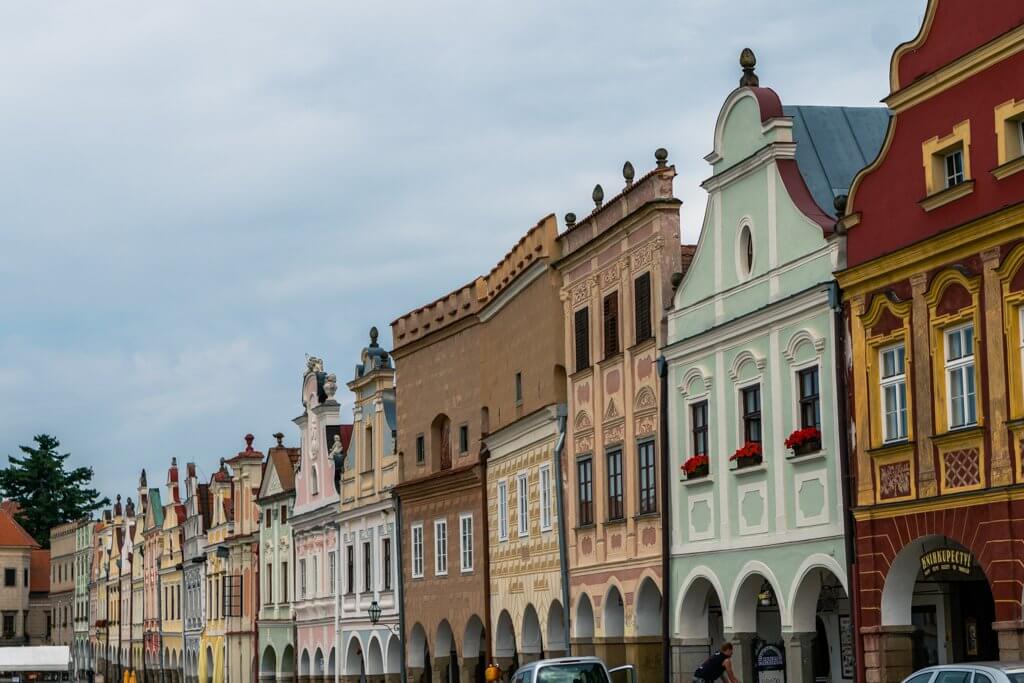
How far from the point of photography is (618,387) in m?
40.6

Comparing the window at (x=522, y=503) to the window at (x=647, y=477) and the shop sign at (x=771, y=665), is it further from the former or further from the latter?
the shop sign at (x=771, y=665)

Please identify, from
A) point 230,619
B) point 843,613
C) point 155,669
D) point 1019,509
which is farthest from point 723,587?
point 155,669

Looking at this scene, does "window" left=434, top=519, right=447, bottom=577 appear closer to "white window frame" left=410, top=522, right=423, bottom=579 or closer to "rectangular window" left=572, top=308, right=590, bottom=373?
"white window frame" left=410, top=522, right=423, bottom=579

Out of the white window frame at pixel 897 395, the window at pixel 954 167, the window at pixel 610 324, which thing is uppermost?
the window at pixel 954 167

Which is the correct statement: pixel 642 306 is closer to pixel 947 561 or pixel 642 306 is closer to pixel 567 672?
pixel 567 672

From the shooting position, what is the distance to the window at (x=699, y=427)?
119 ft

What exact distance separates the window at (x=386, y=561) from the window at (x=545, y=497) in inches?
612

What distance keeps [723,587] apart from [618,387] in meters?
6.90

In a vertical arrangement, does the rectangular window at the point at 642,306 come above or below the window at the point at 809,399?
above

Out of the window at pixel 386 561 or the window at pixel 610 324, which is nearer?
the window at pixel 610 324

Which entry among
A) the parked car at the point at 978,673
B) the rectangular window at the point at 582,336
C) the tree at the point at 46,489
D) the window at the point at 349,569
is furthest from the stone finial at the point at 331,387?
the tree at the point at 46,489

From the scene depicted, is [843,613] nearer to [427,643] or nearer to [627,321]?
[627,321]

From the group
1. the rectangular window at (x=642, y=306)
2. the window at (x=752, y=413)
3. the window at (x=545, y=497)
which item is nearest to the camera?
the window at (x=752, y=413)

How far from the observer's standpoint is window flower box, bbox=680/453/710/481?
118 ft
